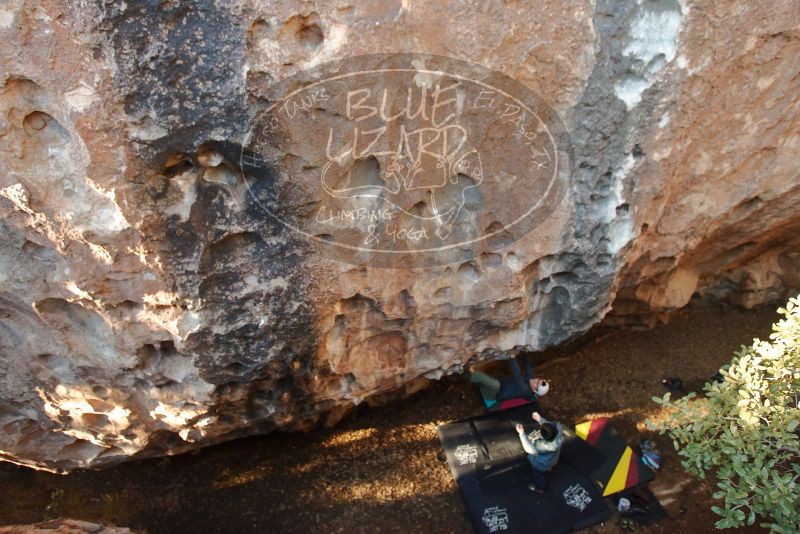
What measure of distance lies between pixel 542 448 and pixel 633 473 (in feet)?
2.45

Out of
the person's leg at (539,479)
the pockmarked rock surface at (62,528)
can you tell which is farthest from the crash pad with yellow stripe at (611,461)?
the pockmarked rock surface at (62,528)

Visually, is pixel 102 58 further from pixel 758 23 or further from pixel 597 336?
pixel 597 336

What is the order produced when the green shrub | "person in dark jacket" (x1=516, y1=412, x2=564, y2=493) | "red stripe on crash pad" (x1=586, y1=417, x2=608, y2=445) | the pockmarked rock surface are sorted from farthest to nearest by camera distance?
"red stripe on crash pad" (x1=586, y1=417, x2=608, y2=445) < "person in dark jacket" (x1=516, y1=412, x2=564, y2=493) < the pockmarked rock surface < the green shrub

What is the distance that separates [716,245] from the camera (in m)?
3.88

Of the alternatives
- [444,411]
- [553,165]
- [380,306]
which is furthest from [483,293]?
[444,411]

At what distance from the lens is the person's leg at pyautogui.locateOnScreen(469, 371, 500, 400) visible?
4.08m

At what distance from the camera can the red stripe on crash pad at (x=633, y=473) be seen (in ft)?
12.5

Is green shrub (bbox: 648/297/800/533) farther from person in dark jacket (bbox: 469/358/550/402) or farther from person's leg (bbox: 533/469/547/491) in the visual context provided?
person in dark jacket (bbox: 469/358/550/402)

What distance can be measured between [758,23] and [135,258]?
293cm

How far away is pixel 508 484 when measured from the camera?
380 centimetres

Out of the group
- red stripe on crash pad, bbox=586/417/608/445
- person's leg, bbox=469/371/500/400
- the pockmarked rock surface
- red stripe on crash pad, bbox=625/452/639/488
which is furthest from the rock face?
red stripe on crash pad, bbox=625/452/639/488

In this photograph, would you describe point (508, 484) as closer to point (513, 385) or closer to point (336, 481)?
point (513, 385)

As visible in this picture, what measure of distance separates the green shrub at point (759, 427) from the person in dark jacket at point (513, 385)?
1.28 meters

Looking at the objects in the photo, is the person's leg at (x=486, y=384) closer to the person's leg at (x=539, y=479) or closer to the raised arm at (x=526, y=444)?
the raised arm at (x=526, y=444)
